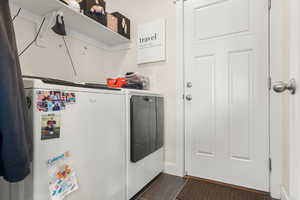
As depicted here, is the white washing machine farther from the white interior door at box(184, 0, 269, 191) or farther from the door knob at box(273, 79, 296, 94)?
the door knob at box(273, 79, 296, 94)

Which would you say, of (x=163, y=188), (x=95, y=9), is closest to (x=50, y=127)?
(x=163, y=188)

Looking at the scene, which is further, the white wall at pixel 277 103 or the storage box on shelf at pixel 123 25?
the storage box on shelf at pixel 123 25

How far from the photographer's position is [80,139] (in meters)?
0.89

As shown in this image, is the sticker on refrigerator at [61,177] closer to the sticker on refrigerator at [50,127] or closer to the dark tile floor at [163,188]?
the sticker on refrigerator at [50,127]

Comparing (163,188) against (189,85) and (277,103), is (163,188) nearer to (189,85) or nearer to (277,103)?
(189,85)

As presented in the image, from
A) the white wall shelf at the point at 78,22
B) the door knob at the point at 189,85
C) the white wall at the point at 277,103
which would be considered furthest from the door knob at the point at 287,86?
the white wall shelf at the point at 78,22

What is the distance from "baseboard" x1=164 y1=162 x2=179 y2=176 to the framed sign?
1205 mm

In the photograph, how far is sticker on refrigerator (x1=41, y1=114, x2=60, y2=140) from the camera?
730 millimetres

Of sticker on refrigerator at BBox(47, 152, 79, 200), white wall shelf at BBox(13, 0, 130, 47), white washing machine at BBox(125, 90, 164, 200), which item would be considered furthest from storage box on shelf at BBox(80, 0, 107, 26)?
sticker on refrigerator at BBox(47, 152, 79, 200)

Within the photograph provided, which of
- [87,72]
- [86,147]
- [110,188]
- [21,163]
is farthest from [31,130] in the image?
[87,72]

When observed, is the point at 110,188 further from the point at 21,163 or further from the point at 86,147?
the point at 21,163

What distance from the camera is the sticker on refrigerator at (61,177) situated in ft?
2.48

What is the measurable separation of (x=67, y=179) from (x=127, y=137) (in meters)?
0.51

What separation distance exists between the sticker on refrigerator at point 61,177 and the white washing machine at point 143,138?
1.53 feet
